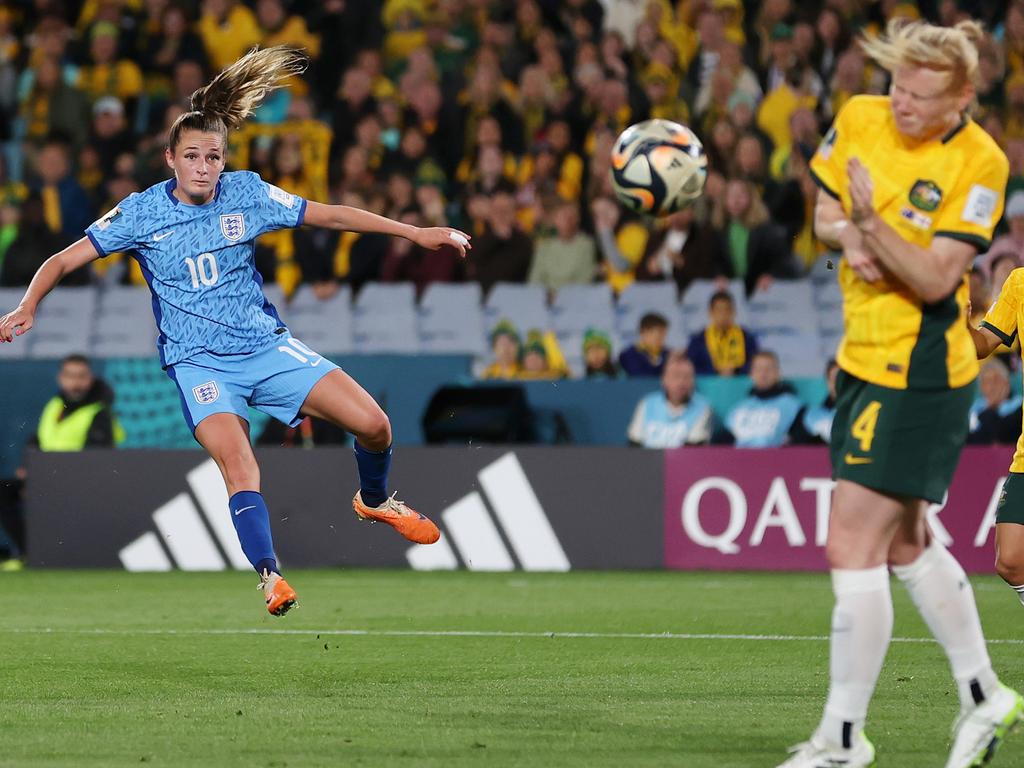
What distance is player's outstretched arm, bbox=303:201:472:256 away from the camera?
7.38 m

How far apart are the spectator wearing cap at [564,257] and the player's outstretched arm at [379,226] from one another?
315 inches

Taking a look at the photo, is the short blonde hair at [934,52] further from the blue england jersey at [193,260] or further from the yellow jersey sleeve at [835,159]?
the blue england jersey at [193,260]

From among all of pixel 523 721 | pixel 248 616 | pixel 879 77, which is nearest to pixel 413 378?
pixel 248 616

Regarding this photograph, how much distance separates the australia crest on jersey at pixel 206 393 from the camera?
24.5ft

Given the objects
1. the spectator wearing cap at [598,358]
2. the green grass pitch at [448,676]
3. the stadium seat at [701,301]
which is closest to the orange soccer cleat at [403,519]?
the green grass pitch at [448,676]

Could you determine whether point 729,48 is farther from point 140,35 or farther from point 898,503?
point 898,503

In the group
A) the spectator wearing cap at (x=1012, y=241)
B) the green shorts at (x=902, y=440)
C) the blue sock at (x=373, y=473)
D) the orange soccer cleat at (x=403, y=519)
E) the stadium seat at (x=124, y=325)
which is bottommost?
the stadium seat at (x=124, y=325)

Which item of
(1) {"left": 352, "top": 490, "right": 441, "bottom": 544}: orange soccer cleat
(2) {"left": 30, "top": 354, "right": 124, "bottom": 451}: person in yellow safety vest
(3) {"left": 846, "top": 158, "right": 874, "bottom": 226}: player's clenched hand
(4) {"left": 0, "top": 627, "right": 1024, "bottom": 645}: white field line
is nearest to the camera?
(3) {"left": 846, "top": 158, "right": 874, "bottom": 226}: player's clenched hand

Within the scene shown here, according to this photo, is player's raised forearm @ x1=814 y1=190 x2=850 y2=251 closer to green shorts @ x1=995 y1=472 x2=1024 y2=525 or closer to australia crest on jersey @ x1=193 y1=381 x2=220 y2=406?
green shorts @ x1=995 y1=472 x2=1024 y2=525

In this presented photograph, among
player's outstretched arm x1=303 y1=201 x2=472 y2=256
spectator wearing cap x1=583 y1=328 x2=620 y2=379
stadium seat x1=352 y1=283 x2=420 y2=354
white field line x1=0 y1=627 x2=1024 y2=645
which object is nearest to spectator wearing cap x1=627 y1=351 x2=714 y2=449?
spectator wearing cap x1=583 y1=328 x2=620 y2=379

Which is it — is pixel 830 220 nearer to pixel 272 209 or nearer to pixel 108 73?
pixel 272 209

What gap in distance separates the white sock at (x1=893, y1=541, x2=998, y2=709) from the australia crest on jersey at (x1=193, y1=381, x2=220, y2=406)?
341 centimetres

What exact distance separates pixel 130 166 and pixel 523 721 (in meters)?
12.0

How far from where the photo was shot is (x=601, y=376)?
13992 millimetres
